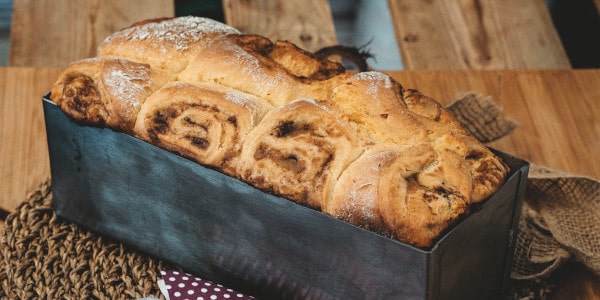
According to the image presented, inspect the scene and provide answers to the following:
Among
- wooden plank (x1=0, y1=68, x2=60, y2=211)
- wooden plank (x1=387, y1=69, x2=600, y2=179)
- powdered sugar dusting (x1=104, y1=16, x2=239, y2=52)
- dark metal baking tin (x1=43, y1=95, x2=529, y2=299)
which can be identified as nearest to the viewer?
dark metal baking tin (x1=43, y1=95, x2=529, y2=299)

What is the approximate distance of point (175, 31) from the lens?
1.33m

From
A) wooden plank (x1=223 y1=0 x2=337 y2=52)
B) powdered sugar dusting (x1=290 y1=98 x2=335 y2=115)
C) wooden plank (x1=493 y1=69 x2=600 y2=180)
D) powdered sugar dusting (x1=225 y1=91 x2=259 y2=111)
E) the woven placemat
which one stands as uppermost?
powdered sugar dusting (x1=290 y1=98 x2=335 y2=115)

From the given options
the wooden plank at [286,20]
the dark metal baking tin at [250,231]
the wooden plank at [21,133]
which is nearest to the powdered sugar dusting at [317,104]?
the dark metal baking tin at [250,231]

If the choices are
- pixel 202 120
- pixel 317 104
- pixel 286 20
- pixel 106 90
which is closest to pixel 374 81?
pixel 317 104

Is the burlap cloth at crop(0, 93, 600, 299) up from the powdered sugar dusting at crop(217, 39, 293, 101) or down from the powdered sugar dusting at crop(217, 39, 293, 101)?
down

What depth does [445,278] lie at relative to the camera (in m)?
1.10

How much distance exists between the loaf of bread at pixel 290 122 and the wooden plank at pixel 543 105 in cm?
46

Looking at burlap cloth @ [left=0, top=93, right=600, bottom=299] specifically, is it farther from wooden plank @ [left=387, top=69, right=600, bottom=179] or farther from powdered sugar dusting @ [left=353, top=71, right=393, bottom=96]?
powdered sugar dusting @ [left=353, top=71, right=393, bottom=96]

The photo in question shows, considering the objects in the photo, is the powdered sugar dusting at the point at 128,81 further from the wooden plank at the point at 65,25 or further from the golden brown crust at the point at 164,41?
the wooden plank at the point at 65,25

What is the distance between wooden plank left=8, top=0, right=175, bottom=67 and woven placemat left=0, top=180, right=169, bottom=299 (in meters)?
0.68

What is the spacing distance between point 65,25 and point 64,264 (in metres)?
0.91

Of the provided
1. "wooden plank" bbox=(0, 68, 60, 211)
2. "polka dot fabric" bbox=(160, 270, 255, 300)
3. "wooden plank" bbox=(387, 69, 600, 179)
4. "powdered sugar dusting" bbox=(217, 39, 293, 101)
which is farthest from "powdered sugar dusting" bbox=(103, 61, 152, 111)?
"wooden plank" bbox=(387, 69, 600, 179)

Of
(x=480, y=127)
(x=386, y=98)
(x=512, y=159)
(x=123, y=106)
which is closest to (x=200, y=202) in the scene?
(x=123, y=106)

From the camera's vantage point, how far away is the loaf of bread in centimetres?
110
